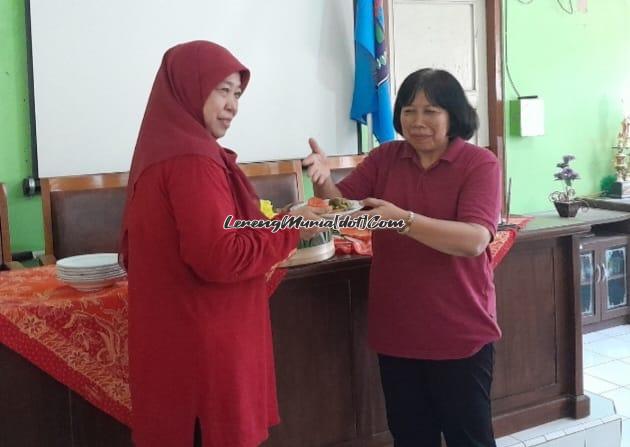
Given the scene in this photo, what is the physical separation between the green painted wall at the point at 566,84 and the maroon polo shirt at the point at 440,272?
8.28ft

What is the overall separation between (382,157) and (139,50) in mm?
1614

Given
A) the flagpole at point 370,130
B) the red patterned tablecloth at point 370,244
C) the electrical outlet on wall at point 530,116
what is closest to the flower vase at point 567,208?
the electrical outlet on wall at point 530,116

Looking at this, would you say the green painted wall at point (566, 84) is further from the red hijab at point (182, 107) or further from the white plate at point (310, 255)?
the red hijab at point (182, 107)

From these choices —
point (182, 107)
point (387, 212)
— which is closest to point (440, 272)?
point (387, 212)

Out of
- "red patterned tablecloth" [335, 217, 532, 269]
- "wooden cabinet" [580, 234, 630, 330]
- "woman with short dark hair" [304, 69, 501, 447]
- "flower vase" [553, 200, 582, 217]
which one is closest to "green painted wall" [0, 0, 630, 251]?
"wooden cabinet" [580, 234, 630, 330]

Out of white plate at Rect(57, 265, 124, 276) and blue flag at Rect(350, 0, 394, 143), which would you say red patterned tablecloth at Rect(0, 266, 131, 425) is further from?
blue flag at Rect(350, 0, 394, 143)

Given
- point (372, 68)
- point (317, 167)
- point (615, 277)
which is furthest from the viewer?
point (615, 277)

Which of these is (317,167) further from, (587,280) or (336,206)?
(587,280)

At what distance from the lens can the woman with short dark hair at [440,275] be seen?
1.55 m

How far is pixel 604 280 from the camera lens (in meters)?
3.75

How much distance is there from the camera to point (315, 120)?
334 centimetres

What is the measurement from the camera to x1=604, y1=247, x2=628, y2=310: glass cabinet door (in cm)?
379

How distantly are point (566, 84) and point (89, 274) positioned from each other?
3.39m

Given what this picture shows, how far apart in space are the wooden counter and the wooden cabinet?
1388 mm
